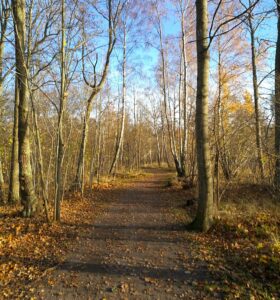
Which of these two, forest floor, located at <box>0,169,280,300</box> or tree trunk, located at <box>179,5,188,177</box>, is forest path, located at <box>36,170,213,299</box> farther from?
tree trunk, located at <box>179,5,188,177</box>

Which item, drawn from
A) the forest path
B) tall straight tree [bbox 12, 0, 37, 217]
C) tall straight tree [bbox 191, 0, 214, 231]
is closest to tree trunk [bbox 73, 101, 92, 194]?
tall straight tree [bbox 12, 0, 37, 217]

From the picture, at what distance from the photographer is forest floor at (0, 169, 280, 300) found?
356 centimetres

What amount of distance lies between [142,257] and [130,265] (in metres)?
0.36

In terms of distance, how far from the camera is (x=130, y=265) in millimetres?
4309

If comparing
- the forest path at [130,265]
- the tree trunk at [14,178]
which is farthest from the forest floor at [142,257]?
the tree trunk at [14,178]

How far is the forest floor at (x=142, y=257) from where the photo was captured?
356 cm

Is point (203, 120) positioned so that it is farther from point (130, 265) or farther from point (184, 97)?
point (184, 97)

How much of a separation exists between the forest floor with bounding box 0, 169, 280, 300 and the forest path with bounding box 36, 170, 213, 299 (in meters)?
0.01

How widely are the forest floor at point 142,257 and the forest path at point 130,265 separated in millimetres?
14

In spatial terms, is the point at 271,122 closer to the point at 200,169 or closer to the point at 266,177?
the point at 266,177

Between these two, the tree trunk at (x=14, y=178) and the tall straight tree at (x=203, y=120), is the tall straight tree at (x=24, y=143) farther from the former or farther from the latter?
the tall straight tree at (x=203, y=120)

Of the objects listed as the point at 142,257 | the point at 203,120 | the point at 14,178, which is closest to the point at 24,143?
the point at 14,178

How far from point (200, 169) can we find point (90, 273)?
11.0ft

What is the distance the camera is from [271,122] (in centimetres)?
769
